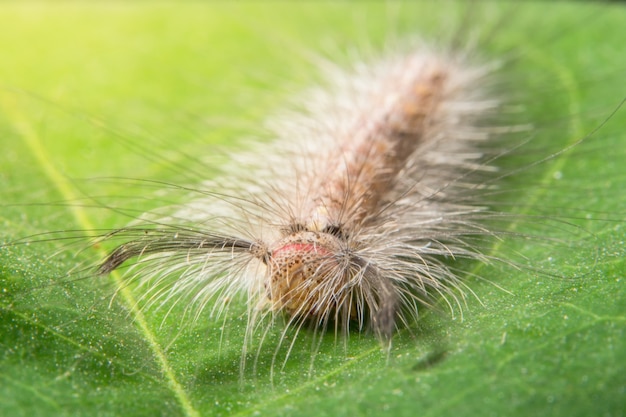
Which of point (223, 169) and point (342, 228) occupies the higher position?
point (223, 169)

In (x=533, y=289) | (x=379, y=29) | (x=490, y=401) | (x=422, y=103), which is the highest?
(x=379, y=29)

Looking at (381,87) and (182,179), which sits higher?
(381,87)

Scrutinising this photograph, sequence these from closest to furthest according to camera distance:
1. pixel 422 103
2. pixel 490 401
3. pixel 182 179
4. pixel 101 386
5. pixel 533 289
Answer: pixel 490 401 → pixel 101 386 → pixel 533 289 → pixel 182 179 → pixel 422 103

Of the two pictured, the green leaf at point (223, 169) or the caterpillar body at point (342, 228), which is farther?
the caterpillar body at point (342, 228)

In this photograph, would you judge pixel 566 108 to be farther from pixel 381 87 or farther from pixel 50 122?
pixel 50 122

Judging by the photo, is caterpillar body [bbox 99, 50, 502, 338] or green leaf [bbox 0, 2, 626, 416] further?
caterpillar body [bbox 99, 50, 502, 338]

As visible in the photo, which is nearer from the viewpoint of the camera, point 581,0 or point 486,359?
point 486,359

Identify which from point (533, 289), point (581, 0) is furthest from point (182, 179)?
point (581, 0)

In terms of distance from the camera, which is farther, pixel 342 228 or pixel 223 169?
pixel 223 169
